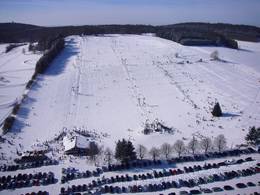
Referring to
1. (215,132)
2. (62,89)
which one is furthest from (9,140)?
(215,132)

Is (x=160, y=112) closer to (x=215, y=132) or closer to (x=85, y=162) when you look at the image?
(x=215, y=132)

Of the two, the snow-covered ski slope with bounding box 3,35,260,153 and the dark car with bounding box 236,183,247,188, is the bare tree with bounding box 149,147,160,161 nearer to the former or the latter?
the snow-covered ski slope with bounding box 3,35,260,153

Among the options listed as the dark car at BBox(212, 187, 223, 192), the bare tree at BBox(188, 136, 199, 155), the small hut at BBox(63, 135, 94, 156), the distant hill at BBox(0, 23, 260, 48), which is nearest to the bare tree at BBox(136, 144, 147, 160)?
the bare tree at BBox(188, 136, 199, 155)

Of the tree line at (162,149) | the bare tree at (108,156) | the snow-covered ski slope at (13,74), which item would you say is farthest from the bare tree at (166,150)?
the snow-covered ski slope at (13,74)

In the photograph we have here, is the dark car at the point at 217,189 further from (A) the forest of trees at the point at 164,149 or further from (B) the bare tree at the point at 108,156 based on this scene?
(B) the bare tree at the point at 108,156

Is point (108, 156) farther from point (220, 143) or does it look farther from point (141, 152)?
point (220, 143)

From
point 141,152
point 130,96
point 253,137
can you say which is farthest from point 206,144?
point 130,96
